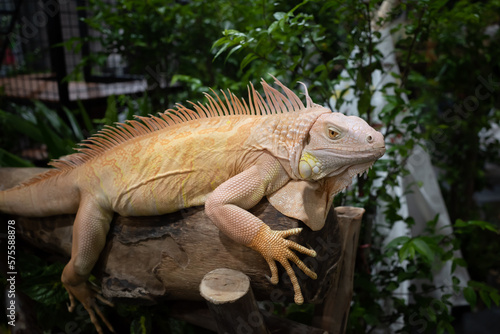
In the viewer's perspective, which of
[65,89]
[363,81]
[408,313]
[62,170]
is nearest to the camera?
[62,170]

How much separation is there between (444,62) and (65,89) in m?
4.73

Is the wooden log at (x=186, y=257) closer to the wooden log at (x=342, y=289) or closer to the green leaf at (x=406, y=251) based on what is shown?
the wooden log at (x=342, y=289)

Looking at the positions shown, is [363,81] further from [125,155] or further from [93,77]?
[93,77]

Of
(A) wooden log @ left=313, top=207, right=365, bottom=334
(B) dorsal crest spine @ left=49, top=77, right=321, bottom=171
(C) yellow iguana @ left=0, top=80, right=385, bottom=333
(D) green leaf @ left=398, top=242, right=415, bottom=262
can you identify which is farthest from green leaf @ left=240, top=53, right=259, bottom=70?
(D) green leaf @ left=398, top=242, right=415, bottom=262

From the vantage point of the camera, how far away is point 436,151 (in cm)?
547

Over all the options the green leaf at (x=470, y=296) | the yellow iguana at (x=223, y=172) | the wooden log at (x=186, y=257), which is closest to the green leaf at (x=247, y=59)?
the yellow iguana at (x=223, y=172)

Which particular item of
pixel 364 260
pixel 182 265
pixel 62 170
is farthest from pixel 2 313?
pixel 364 260

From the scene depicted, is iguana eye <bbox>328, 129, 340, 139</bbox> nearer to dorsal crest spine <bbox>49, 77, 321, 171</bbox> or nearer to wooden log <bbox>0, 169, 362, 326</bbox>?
dorsal crest spine <bbox>49, 77, 321, 171</bbox>

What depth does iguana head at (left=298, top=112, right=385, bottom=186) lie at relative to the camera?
175 centimetres

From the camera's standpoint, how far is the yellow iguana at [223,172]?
1.80 meters

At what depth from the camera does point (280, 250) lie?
1.76 meters

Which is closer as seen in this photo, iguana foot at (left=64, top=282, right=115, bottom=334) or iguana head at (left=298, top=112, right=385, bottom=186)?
iguana head at (left=298, top=112, right=385, bottom=186)

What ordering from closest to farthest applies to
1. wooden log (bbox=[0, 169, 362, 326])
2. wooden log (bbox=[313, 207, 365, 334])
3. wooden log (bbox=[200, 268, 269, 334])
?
wooden log (bbox=[200, 268, 269, 334]) < wooden log (bbox=[0, 169, 362, 326]) < wooden log (bbox=[313, 207, 365, 334])

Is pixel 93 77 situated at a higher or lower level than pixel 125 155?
lower
